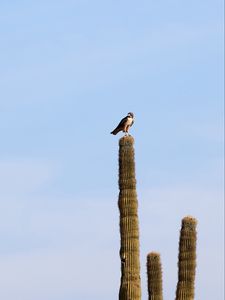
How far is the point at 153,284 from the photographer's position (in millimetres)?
14227

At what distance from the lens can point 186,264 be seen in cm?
1371

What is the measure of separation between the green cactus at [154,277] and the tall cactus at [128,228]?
1155mm

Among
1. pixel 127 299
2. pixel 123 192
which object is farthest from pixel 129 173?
pixel 127 299

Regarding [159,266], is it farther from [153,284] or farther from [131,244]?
[131,244]

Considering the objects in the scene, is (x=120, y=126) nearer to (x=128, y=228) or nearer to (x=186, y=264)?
(x=128, y=228)

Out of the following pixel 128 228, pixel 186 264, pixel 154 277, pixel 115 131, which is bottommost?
pixel 154 277

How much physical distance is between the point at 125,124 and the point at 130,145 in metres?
1.70

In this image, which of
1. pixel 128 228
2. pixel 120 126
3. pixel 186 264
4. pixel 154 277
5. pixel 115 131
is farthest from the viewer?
pixel 115 131

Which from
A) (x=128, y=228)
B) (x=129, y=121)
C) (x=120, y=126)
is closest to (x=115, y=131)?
(x=120, y=126)

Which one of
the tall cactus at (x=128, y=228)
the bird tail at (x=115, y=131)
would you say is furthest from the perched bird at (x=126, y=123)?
the tall cactus at (x=128, y=228)

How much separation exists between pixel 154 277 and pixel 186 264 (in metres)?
0.81

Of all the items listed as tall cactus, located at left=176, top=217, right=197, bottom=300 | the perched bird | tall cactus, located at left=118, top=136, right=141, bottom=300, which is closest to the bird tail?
the perched bird

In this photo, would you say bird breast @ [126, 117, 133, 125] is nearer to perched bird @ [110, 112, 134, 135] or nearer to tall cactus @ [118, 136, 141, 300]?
perched bird @ [110, 112, 134, 135]

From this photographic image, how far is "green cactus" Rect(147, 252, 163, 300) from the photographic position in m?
14.2
